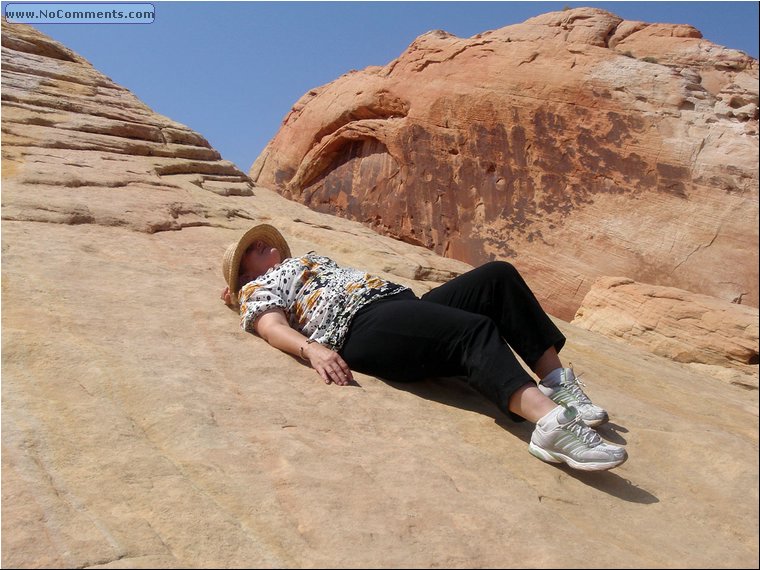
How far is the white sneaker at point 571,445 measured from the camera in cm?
213

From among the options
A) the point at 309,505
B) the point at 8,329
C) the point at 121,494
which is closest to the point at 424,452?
the point at 309,505

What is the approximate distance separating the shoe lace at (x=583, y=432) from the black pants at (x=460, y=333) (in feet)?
1.00

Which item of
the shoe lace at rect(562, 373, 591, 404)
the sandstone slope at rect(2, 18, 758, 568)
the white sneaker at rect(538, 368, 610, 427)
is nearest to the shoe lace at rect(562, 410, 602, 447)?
the sandstone slope at rect(2, 18, 758, 568)

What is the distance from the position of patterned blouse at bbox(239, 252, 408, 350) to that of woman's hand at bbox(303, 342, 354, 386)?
0.12m

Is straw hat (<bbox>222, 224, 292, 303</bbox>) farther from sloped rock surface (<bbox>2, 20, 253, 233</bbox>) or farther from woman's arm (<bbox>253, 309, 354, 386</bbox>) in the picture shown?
sloped rock surface (<bbox>2, 20, 253, 233</bbox>)

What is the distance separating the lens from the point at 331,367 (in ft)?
9.60

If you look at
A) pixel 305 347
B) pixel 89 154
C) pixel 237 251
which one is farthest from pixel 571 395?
pixel 89 154

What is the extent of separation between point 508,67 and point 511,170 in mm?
1411

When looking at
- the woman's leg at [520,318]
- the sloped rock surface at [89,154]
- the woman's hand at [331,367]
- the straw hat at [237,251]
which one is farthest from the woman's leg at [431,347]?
the sloped rock surface at [89,154]

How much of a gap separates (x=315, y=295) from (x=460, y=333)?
78 cm

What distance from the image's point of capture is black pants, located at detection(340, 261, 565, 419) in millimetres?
2641

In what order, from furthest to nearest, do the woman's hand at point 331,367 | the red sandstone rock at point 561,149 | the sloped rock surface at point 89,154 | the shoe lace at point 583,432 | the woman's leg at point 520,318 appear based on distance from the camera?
the red sandstone rock at point 561,149 < the sloped rock surface at point 89,154 < the woman's hand at point 331,367 < the woman's leg at point 520,318 < the shoe lace at point 583,432

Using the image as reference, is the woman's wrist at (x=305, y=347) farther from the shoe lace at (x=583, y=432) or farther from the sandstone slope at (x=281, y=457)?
the shoe lace at (x=583, y=432)

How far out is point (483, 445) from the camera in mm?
2500
